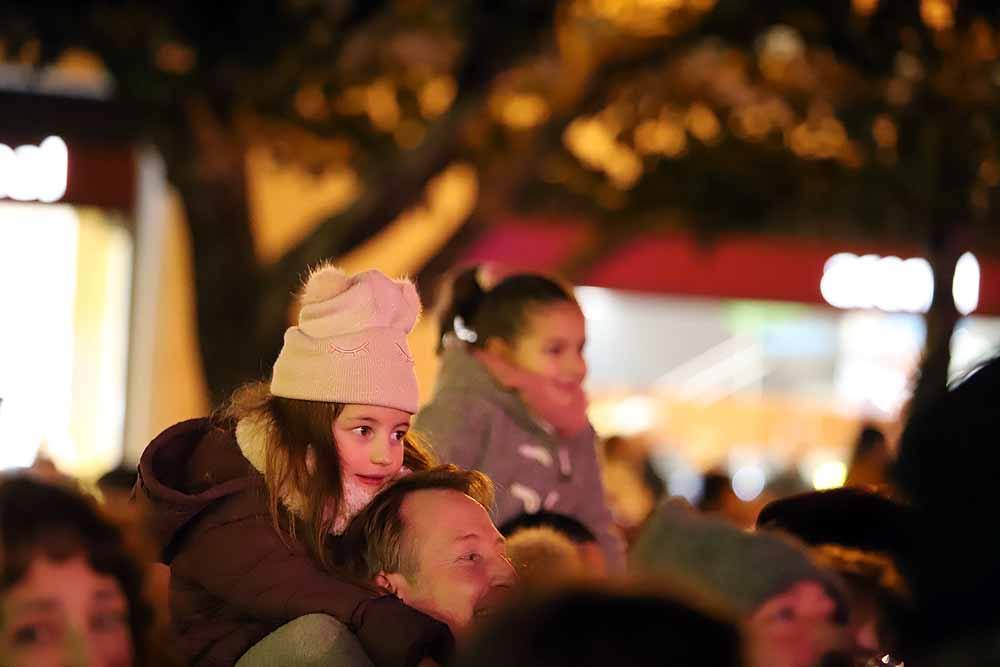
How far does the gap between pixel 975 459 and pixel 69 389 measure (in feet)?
45.1

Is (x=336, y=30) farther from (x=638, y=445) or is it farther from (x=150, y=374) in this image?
(x=150, y=374)

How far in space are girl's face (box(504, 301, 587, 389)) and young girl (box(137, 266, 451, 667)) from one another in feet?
3.27

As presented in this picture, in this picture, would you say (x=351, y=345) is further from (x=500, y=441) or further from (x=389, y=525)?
(x=500, y=441)

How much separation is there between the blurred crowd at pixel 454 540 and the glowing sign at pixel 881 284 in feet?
40.8

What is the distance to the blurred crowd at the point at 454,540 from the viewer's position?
1957mm

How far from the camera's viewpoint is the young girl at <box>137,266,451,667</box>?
3.08 meters

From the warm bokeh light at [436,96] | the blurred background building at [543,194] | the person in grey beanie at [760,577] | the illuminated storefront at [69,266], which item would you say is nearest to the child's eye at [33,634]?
the person in grey beanie at [760,577]

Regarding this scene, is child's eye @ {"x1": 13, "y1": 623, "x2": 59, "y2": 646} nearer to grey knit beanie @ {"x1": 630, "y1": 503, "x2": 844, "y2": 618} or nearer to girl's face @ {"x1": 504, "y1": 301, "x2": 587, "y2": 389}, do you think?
grey knit beanie @ {"x1": 630, "y1": 503, "x2": 844, "y2": 618}

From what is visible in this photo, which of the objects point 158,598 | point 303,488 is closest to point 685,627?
point 158,598

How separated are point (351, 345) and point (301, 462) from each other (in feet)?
0.89

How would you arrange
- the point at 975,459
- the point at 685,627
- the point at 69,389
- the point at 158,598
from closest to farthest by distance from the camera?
the point at 685,627
the point at 975,459
the point at 158,598
the point at 69,389

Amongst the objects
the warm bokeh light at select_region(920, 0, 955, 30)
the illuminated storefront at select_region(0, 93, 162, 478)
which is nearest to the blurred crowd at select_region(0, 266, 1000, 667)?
the warm bokeh light at select_region(920, 0, 955, 30)

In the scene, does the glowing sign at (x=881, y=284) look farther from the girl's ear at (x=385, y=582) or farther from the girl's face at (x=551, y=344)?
the girl's ear at (x=385, y=582)

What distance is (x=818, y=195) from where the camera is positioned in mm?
12375
